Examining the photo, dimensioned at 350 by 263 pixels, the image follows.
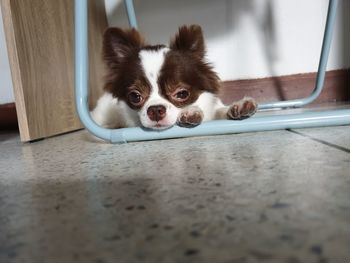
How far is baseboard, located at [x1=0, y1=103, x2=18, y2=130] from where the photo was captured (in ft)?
7.71

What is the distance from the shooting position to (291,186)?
20.1 inches

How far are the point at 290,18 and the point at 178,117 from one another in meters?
1.18

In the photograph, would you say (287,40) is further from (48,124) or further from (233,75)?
(48,124)

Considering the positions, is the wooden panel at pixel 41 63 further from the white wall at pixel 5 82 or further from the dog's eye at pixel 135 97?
the white wall at pixel 5 82

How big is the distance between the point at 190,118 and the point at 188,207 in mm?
670

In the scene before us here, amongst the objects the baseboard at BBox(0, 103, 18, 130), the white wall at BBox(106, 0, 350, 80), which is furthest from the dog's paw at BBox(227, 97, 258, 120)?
the baseboard at BBox(0, 103, 18, 130)

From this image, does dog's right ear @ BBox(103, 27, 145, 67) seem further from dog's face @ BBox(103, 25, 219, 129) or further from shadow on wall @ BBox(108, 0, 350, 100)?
shadow on wall @ BBox(108, 0, 350, 100)

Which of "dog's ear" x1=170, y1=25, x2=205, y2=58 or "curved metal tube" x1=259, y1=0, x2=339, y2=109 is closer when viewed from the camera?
"dog's ear" x1=170, y1=25, x2=205, y2=58

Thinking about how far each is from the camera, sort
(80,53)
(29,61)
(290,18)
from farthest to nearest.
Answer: (290,18)
(29,61)
(80,53)

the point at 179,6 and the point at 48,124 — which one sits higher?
the point at 179,6

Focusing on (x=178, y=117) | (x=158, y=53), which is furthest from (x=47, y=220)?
(x=158, y=53)

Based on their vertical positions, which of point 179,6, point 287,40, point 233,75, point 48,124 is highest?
point 179,6

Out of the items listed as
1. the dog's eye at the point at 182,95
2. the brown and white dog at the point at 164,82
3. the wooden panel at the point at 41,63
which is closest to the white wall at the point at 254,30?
the wooden panel at the point at 41,63

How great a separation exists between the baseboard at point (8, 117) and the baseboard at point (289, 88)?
1.44 metres
